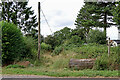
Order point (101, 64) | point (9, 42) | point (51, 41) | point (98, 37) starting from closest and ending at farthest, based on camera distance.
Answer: point (101, 64)
point (9, 42)
point (98, 37)
point (51, 41)

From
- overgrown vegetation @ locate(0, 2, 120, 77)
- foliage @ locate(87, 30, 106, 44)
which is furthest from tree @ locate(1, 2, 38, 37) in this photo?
foliage @ locate(87, 30, 106, 44)

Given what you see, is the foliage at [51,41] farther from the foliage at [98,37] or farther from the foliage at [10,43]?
the foliage at [10,43]

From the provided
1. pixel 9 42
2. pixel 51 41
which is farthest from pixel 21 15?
pixel 9 42

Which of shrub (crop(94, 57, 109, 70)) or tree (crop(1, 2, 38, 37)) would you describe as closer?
shrub (crop(94, 57, 109, 70))

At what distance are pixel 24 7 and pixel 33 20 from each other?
13.4ft

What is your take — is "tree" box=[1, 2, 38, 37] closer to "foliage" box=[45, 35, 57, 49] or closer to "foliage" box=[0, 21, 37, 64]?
"foliage" box=[45, 35, 57, 49]

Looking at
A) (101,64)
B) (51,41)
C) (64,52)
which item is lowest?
(101,64)

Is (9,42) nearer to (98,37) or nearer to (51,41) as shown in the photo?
(98,37)

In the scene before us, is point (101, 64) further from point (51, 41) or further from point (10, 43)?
point (51, 41)

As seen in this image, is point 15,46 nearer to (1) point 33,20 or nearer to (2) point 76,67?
(2) point 76,67

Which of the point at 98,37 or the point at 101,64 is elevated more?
the point at 98,37

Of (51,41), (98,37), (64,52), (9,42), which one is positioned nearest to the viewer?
(9,42)

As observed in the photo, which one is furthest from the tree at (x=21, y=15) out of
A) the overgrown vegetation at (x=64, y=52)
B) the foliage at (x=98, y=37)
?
the foliage at (x=98, y=37)

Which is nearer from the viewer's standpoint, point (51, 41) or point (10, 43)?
point (10, 43)
